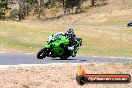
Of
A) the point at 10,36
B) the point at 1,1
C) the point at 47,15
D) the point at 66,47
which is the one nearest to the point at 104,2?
the point at 47,15

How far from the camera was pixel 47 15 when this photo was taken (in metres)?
115

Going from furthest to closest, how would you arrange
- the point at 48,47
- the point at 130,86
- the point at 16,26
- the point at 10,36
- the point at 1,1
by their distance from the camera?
the point at 1,1 < the point at 16,26 < the point at 10,36 < the point at 48,47 < the point at 130,86

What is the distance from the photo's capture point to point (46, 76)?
19.5m

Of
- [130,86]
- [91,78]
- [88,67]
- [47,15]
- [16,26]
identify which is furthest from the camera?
[47,15]

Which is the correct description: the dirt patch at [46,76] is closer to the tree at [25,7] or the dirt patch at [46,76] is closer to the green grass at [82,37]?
the green grass at [82,37]

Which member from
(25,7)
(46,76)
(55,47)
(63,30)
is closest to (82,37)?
(63,30)

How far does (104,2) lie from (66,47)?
301 feet

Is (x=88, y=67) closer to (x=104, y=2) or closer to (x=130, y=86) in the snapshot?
(x=130, y=86)

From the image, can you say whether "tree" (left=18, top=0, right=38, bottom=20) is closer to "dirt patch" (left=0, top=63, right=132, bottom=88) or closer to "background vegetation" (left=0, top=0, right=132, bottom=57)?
"background vegetation" (left=0, top=0, right=132, bottom=57)

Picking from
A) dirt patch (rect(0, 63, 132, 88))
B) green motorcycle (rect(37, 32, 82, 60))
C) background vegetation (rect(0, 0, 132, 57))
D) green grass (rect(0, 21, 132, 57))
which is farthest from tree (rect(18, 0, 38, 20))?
dirt patch (rect(0, 63, 132, 88))

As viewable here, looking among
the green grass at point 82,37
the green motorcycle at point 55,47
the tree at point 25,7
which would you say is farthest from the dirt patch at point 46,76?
the tree at point 25,7

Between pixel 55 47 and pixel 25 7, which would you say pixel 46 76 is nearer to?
pixel 55 47

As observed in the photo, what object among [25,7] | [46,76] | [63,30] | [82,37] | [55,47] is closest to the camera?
[46,76]

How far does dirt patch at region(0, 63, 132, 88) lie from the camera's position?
17.8 meters
